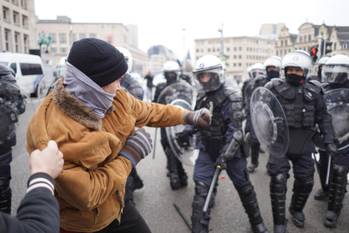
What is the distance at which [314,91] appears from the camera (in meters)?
3.39

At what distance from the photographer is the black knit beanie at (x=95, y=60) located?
1.51 metres

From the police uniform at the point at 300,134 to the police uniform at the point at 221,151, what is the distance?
0.27m

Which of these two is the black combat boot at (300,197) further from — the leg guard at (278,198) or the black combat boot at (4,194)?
the black combat boot at (4,194)

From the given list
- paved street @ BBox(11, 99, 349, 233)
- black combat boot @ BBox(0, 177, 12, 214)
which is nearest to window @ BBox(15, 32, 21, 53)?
paved street @ BBox(11, 99, 349, 233)

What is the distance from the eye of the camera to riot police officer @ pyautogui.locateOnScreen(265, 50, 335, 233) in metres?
3.36

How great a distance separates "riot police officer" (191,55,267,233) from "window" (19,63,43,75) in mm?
17781

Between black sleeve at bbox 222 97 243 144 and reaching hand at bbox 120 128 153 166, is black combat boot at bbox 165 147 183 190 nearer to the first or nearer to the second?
black sleeve at bbox 222 97 243 144

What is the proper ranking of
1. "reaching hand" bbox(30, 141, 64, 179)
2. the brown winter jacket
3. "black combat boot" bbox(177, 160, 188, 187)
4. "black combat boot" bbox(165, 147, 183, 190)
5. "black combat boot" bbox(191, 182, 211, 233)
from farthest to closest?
"black combat boot" bbox(177, 160, 188, 187) → "black combat boot" bbox(165, 147, 183, 190) → "black combat boot" bbox(191, 182, 211, 233) → the brown winter jacket → "reaching hand" bbox(30, 141, 64, 179)

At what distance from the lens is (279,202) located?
10.9 feet

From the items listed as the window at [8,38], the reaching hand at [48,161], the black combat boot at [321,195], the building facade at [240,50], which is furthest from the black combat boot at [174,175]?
the building facade at [240,50]

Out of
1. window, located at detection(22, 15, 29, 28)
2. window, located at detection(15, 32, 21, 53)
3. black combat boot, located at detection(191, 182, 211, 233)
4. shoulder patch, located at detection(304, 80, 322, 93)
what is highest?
window, located at detection(22, 15, 29, 28)

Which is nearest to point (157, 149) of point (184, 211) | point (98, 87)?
point (184, 211)

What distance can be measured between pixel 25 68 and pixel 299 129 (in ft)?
63.2

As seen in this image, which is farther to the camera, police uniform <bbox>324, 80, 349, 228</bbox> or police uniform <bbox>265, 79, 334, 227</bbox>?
police uniform <bbox>324, 80, 349, 228</bbox>
